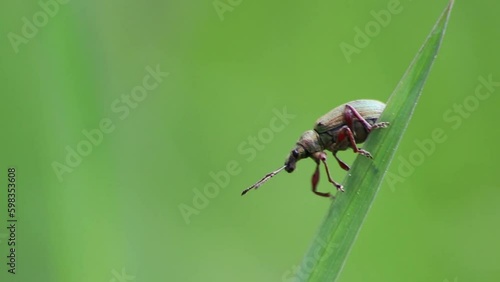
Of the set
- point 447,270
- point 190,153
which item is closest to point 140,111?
point 190,153

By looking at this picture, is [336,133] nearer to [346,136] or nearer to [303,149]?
[346,136]

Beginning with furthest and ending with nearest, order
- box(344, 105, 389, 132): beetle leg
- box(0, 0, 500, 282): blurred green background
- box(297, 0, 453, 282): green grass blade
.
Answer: box(0, 0, 500, 282): blurred green background
box(344, 105, 389, 132): beetle leg
box(297, 0, 453, 282): green grass blade

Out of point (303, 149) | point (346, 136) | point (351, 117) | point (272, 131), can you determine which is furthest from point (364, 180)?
point (272, 131)

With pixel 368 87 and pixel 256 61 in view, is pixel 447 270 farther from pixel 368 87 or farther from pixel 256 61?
pixel 256 61

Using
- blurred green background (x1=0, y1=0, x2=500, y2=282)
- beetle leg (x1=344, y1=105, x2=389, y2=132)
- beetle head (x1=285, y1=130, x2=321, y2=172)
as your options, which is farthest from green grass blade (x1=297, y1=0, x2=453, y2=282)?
beetle head (x1=285, y1=130, x2=321, y2=172)

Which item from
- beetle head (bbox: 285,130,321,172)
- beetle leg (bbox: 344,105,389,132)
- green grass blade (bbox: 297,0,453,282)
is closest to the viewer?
green grass blade (bbox: 297,0,453,282)

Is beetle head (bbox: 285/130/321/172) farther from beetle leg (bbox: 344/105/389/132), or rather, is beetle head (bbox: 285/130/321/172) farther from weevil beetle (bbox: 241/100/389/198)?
beetle leg (bbox: 344/105/389/132)
